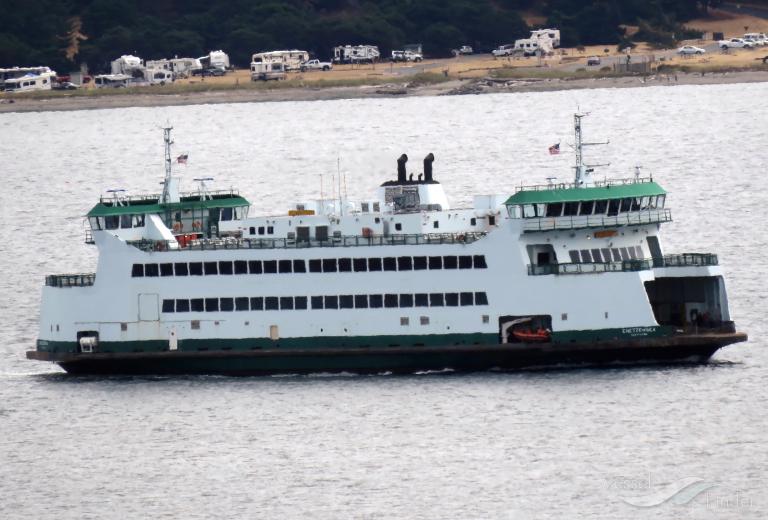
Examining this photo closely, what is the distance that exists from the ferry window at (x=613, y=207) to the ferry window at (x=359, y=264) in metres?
7.71

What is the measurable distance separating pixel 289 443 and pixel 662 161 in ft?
248

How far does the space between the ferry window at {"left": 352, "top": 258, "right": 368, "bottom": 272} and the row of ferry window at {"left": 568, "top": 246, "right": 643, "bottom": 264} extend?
6345mm

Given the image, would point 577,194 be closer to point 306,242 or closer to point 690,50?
point 306,242

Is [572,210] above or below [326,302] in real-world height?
above

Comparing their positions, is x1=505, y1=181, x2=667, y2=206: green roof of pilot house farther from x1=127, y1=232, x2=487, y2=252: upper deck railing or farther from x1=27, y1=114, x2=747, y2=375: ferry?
x1=127, y1=232, x2=487, y2=252: upper deck railing

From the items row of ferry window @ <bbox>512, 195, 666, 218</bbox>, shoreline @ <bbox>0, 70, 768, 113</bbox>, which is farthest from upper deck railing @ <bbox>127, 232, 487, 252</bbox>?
shoreline @ <bbox>0, 70, 768, 113</bbox>

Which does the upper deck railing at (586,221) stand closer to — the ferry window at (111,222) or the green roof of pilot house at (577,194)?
the green roof of pilot house at (577,194)

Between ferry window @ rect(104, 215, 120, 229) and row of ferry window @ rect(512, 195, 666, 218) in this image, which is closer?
row of ferry window @ rect(512, 195, 666, 218)

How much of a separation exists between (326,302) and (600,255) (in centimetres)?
864

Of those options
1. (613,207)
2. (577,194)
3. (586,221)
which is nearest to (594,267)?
(586,221)

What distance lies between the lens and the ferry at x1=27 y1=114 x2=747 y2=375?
69.7 metres

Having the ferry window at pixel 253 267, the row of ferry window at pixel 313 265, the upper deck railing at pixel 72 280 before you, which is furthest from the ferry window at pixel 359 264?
the upper deck railing at pixel 72 280

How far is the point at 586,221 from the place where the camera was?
7019 centimetres

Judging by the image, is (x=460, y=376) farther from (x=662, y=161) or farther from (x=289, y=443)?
(x=662, y=161)
